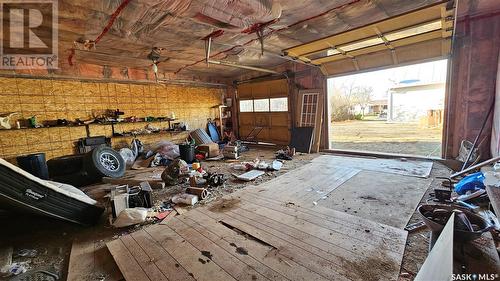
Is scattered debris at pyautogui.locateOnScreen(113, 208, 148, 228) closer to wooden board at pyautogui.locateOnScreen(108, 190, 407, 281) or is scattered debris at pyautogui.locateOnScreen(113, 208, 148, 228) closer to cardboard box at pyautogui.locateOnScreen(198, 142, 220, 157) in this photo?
wooden board at pyautogui.locateOnScreen(108, 190, 407, 281)

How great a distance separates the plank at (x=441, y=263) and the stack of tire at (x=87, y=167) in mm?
4894

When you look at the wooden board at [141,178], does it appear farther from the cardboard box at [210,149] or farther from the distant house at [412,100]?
the distant house at [412,100]

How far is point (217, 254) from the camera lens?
6.39 ft

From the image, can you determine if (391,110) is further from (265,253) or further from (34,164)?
(34,164)

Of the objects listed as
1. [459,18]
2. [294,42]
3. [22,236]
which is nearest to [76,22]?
[22,236]

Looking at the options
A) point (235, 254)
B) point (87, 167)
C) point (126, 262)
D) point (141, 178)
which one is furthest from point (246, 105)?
point (126, 262)

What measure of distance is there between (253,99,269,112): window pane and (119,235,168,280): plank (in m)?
6.29

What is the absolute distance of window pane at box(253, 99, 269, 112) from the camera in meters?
7.79

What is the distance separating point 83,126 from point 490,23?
9.09m

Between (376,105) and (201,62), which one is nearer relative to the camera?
(201,62)

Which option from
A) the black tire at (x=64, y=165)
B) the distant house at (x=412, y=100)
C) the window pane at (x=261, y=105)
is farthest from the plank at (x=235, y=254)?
the distant house at (x=412, y=100)

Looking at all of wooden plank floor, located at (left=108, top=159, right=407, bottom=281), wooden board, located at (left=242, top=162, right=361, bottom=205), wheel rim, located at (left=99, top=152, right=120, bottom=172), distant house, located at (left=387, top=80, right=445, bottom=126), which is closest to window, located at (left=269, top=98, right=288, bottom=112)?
wooden board, located at (left=242, top=162, right=361, bottom=205)

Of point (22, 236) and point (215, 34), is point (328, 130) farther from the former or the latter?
point (22, 236)

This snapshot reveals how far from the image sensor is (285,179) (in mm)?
3984
